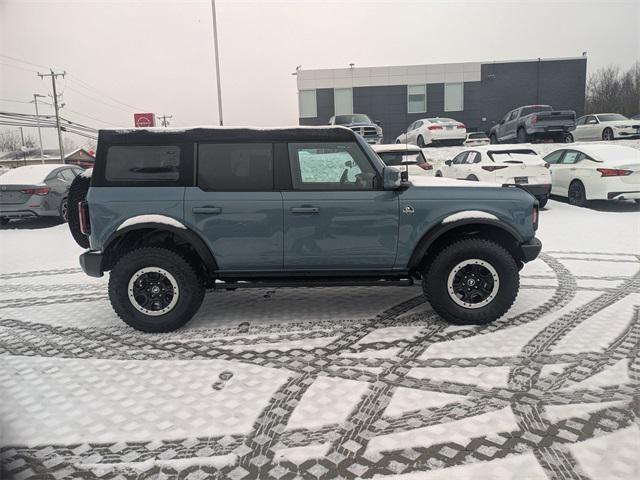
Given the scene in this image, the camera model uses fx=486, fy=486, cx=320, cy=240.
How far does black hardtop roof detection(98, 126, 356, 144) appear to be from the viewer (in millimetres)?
4504

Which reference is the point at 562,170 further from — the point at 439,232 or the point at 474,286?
the point at 439,232

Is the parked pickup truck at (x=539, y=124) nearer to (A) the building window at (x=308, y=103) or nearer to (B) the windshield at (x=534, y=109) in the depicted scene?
(B) the windshield at (x=534, y=109)

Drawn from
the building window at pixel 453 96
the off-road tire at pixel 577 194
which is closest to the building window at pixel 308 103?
the building window at pixel 453 96

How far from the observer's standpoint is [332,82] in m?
35.0

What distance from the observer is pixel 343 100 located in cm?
3556

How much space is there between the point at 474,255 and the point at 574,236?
5.36m

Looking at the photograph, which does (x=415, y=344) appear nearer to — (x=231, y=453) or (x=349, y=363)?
(x=349, y=363)

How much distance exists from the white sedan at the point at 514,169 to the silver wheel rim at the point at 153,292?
8623 mm

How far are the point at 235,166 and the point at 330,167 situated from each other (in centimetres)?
90

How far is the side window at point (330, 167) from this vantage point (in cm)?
457

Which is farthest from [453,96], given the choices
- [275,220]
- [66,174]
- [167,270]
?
[167,270]

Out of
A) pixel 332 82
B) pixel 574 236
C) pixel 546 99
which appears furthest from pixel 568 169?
pixel 546 99

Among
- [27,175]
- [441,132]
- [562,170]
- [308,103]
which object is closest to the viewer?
[27,175]

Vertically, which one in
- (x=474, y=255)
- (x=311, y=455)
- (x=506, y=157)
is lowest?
(x=311, y=455)
